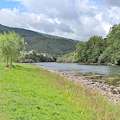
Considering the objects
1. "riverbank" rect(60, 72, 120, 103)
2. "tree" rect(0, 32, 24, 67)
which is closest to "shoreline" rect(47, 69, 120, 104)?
"riverbank" rect(60, 72, 120, 103)

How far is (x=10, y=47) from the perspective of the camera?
94188 millimetres

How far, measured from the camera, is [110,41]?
19962cm

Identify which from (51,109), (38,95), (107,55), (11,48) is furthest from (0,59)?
(107,55)

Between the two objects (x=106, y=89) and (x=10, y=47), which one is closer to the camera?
(x=106, y=89)

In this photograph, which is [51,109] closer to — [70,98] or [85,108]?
[85,108]

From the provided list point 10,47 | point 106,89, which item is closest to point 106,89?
point 106,89

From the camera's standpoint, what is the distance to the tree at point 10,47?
9300cm

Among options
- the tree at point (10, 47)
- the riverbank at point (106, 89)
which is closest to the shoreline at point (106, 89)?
the riverbank at point (106, 89)

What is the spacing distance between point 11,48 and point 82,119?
239 ft

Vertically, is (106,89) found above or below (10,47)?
below

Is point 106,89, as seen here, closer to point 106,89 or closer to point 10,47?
point 106,89

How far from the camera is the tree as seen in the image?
93.0 metres

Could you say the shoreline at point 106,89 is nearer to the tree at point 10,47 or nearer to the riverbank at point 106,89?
the riverbank at point 106,89

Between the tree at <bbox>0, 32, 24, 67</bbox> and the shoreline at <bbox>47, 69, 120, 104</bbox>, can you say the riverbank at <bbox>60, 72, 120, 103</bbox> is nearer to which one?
the shoreline at <bbox>47, 69, 120, 104</bbox>
